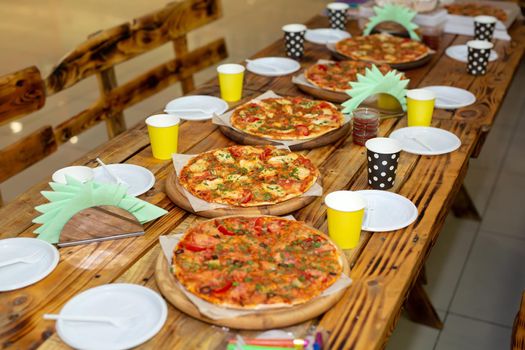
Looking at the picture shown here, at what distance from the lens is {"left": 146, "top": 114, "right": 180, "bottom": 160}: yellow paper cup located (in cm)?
202

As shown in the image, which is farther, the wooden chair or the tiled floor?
the tiled floor

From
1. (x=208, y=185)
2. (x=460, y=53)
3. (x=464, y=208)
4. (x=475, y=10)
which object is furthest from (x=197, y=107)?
(x=475, y=10)

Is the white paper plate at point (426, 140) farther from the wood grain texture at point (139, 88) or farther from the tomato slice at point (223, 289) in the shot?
the wood grain texture at point (139, 88)

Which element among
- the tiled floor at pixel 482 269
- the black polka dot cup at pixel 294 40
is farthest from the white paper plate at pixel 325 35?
the tiled floor at pixel 482 269

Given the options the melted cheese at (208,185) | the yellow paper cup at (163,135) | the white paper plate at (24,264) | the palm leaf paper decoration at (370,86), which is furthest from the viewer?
the palm leaf paper decoration at (370,86)

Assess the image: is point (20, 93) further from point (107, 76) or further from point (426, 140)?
point (426, 140)

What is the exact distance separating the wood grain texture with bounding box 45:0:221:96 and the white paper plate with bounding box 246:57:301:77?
599mm

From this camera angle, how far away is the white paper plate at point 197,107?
2.36m

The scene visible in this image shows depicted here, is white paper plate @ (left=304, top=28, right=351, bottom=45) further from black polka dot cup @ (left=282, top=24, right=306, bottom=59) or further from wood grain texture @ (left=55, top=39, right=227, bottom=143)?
wood grain texture @ (left=55, top=39, right=227, bottom=143)

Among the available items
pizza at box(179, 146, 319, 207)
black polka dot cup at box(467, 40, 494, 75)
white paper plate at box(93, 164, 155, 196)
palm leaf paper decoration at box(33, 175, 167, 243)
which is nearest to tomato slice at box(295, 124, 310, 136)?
pizza at box(179, 146, 319, 207)

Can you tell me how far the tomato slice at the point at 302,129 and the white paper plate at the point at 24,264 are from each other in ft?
2.91

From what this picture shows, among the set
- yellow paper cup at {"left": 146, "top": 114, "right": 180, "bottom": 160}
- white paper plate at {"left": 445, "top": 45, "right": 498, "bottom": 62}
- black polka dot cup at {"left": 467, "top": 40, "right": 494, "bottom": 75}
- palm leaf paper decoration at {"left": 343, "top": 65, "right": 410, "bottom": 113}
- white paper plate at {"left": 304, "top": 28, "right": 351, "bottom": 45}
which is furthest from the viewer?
white paper plate at {"left": 304, "top": 28, "right": 351, "bottom": 45}

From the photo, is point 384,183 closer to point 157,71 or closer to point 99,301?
point 99,301

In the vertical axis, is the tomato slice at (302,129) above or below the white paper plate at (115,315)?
below
